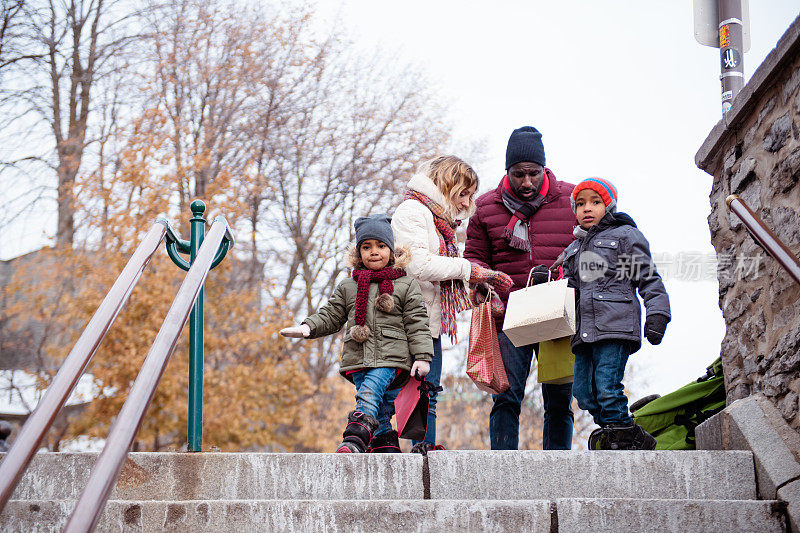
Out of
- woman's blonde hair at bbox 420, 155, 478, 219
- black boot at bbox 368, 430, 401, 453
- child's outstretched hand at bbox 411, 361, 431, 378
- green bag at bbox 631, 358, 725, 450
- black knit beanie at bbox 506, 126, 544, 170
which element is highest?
black knit beanie at bbox 506, 126, 544, 170

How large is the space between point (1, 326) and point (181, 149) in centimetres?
439

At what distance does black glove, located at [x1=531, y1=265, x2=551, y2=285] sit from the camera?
14.4 feet

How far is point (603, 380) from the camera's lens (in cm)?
399

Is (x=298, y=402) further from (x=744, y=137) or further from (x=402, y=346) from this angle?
(x=744, y=137)

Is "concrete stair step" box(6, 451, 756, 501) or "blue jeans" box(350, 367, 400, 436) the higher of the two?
"blue jeans" box(350, 367, 400, 436)

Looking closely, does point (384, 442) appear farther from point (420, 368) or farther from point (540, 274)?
point (540, 274)

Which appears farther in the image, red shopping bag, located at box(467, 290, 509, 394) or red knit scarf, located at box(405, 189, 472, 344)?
red knit scarf, located at box(405, 189, 472, 344)

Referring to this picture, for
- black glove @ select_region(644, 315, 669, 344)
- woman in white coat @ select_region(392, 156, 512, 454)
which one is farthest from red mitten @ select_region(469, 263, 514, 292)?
black glove @ select_region(644, 315, 669, 344)

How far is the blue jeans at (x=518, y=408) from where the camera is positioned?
14.5ft

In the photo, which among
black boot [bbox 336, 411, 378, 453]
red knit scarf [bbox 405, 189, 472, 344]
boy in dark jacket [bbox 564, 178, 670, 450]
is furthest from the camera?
red knit scarf [bbox 405, 189, 472, 344]

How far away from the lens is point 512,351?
14.7 ft

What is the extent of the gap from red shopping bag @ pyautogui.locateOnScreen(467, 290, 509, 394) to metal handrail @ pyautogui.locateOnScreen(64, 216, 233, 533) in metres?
1.68

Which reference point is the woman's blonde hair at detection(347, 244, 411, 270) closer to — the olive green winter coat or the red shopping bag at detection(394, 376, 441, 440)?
the olive green winter coat

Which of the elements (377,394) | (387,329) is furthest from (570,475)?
(387,329)
